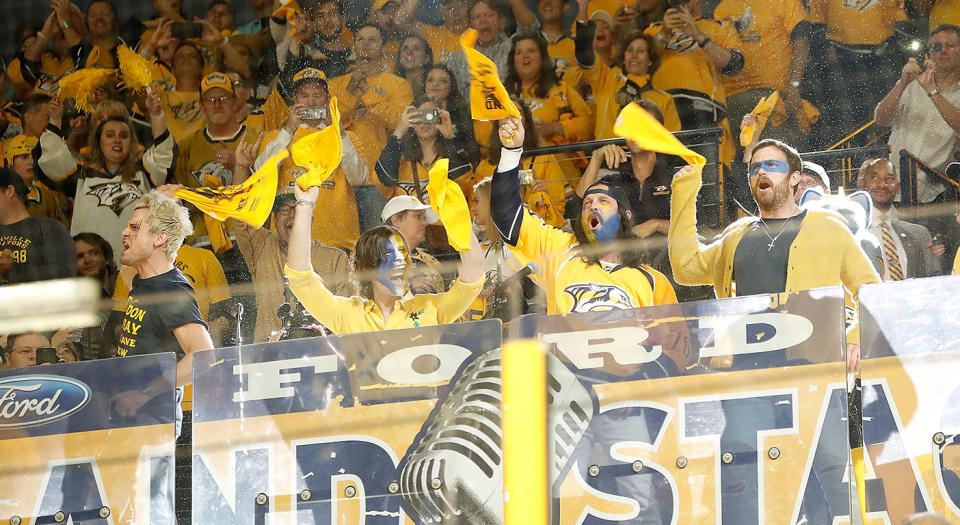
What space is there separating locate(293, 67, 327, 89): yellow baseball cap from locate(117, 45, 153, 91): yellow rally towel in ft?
2.11

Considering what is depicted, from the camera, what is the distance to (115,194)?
4.47m

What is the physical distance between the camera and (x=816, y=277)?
373 centimetres

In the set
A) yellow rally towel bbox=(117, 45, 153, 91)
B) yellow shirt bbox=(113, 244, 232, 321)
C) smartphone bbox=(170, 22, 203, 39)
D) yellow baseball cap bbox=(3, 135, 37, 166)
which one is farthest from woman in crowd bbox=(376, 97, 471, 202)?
yellow baseball cap bbox=(3, 135, 37, 166)

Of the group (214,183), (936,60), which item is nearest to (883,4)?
(936,60)

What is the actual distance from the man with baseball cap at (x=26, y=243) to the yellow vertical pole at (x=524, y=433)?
1843mm

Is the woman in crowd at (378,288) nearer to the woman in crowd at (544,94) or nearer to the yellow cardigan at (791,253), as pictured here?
the woman in crowd at (544,94)

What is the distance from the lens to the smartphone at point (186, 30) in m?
4.60

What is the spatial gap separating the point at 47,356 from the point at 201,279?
64 cm

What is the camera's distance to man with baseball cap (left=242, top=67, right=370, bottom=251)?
4.21 m

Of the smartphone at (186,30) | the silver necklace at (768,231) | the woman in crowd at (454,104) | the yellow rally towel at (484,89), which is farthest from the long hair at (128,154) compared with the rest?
the silver necklace at (768,231)

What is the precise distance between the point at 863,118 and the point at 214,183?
7.88ft

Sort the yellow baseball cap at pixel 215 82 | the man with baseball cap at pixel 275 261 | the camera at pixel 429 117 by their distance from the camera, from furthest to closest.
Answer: the yellow baseball cap at pixel 215 82, the camera at pixel 429 117, the man with baseball cap at pixel 275 261

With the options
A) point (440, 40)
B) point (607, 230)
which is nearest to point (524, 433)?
point (607, 230)

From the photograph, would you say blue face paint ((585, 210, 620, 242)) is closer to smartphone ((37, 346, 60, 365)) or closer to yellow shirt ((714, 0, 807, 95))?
yellow shirt ((714, 0, 807, 95))
